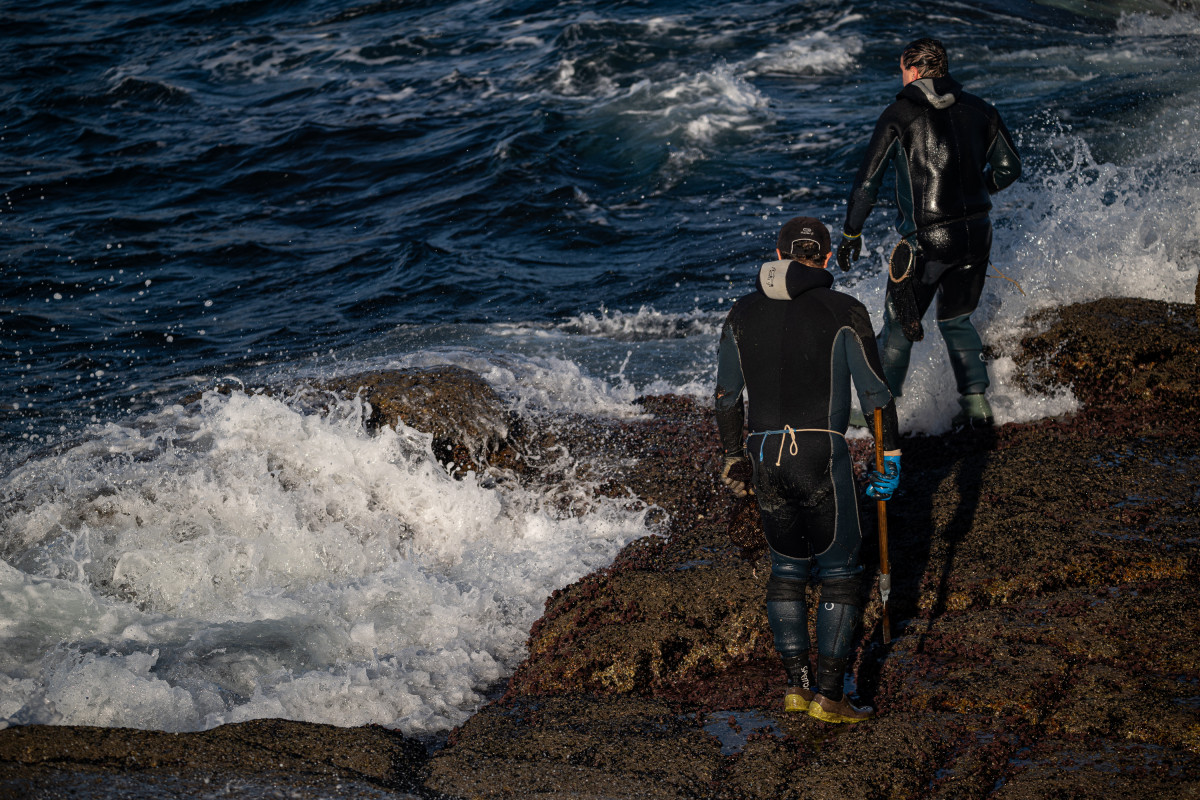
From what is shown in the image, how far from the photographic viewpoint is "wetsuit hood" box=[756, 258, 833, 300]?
4156mm

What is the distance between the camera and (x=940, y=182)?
20.2ft

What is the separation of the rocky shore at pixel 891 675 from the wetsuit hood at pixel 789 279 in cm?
123

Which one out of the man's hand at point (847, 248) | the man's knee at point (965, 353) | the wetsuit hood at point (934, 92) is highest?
the wetsuit hood at point (934, 92)

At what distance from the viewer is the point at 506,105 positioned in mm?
18812

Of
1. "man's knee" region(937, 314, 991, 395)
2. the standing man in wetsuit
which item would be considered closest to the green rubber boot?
"man's knee" region(937, 314, 991, 395)

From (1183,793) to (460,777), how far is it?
2.77 metres

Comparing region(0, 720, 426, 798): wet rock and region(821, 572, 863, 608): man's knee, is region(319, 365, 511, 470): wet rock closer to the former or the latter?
region(0, 720, 426, 798): wet rock

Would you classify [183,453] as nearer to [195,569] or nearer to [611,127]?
[195,569]

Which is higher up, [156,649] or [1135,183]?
[1135,183]

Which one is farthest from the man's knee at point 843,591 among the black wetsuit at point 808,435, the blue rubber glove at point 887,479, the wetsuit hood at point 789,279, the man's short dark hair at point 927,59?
the man's short dark hair at point 927,59

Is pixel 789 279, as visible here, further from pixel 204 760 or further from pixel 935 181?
pixel 204 760

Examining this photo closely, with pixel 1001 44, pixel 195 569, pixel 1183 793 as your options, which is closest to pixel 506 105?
pixel 1001 44

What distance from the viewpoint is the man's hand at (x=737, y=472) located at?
14.9 feet

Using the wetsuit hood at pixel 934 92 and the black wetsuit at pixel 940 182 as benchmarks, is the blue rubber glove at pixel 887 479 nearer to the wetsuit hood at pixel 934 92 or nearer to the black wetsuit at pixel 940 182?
the black wetsuit at pixel 940 182
